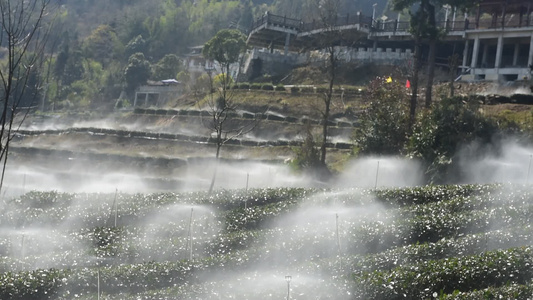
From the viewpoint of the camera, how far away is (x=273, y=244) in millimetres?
18969

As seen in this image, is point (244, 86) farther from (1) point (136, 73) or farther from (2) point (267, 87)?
(1) point (136, 73)

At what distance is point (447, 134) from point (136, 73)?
218 feet

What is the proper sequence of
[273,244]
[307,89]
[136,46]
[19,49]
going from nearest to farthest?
1. [19,49]
2. [273,244]
3. [307,89]
4. [136,46]

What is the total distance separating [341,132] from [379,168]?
442 inches

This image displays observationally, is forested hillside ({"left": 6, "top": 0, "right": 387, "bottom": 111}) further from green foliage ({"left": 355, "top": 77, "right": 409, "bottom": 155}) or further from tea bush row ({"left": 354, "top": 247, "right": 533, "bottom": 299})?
tea bush row ({"left": 354, "top": 247, "right": 533, "bottom": 299})

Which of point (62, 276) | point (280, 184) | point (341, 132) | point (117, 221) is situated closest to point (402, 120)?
point (280, 184)

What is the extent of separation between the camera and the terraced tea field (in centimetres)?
1480

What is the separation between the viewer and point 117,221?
77.9 ft

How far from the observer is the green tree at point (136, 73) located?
3489 inches

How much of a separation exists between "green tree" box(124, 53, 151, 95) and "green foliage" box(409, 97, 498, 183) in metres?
64.2

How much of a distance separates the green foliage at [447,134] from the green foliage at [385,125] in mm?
2335

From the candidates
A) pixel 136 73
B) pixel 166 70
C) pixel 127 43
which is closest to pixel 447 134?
pixel 166 70

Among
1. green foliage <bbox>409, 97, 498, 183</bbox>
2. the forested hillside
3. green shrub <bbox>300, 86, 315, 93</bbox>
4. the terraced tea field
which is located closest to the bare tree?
the terraced tea field

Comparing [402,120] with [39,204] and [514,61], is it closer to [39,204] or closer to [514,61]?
[39,204]
